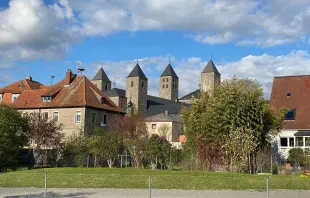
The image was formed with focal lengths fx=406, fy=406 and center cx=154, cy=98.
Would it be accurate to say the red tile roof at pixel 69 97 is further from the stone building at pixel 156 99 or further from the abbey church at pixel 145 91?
the abbey church at pixel 145 91

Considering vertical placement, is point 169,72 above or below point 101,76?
above

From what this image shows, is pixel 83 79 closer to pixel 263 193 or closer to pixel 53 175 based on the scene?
pixel 53 175

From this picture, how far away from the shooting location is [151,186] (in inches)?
703

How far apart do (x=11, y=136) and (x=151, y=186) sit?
16080 mm

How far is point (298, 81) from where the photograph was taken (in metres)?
39.7

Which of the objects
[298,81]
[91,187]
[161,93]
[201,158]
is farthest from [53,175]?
[161,93]

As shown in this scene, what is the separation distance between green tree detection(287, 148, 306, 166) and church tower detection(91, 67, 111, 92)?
10692cm

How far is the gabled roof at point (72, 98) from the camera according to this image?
46.6 metres

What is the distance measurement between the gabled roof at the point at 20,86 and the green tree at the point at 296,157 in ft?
124

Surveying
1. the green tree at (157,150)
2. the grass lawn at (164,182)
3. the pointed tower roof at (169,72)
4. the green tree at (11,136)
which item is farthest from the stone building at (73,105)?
the pointed tower roof at (169,72)

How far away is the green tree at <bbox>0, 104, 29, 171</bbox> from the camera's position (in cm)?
2909

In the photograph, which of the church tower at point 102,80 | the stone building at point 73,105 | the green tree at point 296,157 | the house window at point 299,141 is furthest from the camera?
the church tower at point 102,80

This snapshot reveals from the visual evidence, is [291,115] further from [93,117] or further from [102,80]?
[102,80]

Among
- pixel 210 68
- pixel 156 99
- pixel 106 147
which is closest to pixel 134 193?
pixel 106 147
